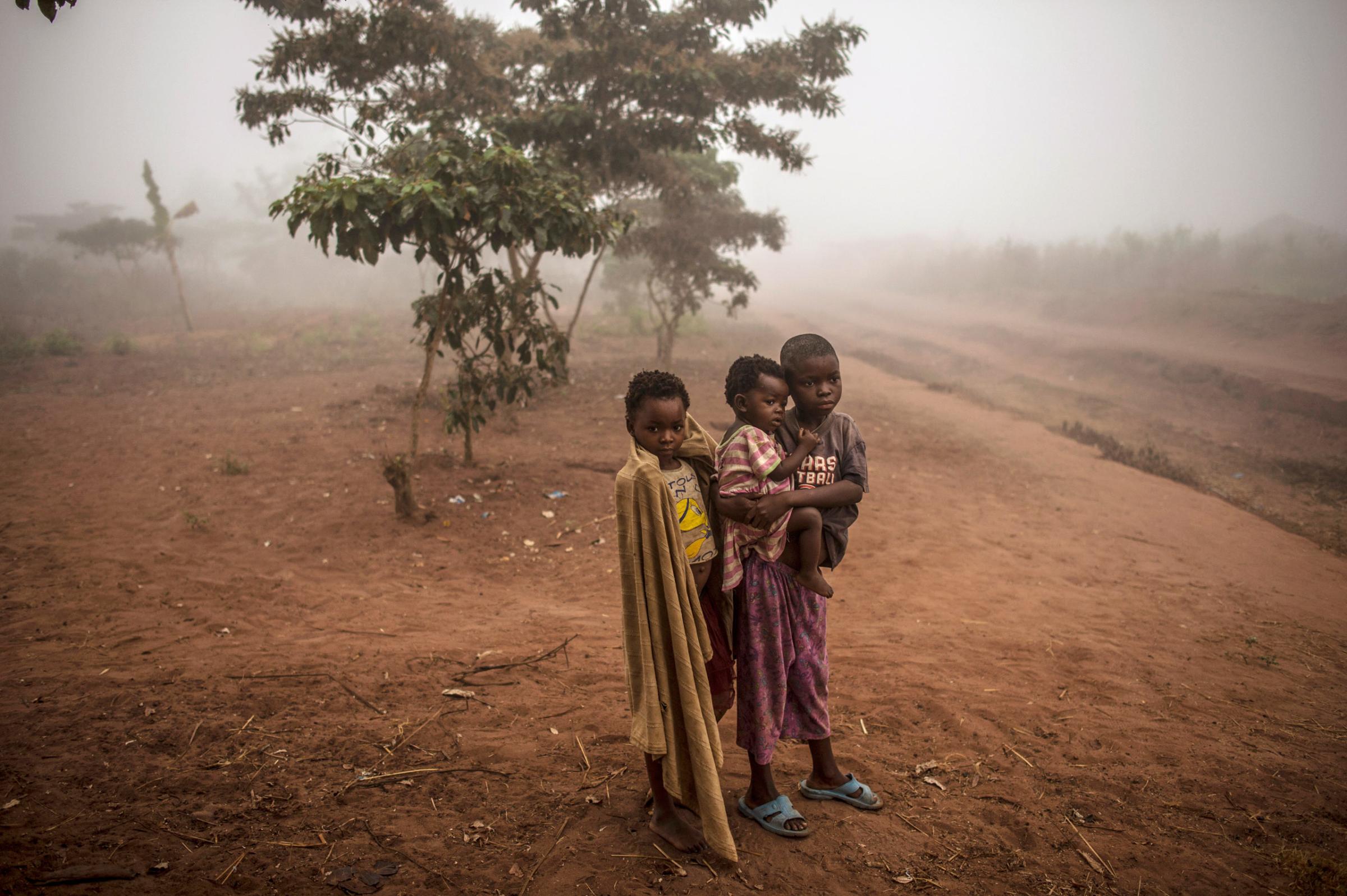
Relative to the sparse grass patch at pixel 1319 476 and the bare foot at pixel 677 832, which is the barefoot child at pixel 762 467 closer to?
the bare foot at pixel 677 832

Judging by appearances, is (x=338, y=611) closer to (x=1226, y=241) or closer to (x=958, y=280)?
(x=1226, y=241)

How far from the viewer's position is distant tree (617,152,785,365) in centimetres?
1337

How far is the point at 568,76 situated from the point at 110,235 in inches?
1005

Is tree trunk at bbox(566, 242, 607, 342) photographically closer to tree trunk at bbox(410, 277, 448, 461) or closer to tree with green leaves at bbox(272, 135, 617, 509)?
tree with green leaves at bbox(272, 135, 617, 509)

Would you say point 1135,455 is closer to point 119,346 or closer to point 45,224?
point 119,346

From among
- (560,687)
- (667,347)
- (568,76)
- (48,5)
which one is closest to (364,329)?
(667,347)

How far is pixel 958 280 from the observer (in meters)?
29.5

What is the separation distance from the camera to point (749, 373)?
7.64 ft

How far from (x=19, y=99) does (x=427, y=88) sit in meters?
45.4

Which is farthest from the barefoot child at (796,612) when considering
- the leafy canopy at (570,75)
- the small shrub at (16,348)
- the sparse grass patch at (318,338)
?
the sparse grass patch at (318,338)

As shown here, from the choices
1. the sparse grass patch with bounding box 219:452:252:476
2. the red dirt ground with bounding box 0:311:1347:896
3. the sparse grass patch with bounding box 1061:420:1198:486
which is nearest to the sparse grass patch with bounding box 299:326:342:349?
the red dirt ground with bounding box 0:311:1347:896

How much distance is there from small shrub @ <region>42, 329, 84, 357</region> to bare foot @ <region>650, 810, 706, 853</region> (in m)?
18.8

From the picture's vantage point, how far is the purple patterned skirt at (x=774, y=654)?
2.46m

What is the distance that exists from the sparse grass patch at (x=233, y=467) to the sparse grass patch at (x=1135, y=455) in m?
10.8
